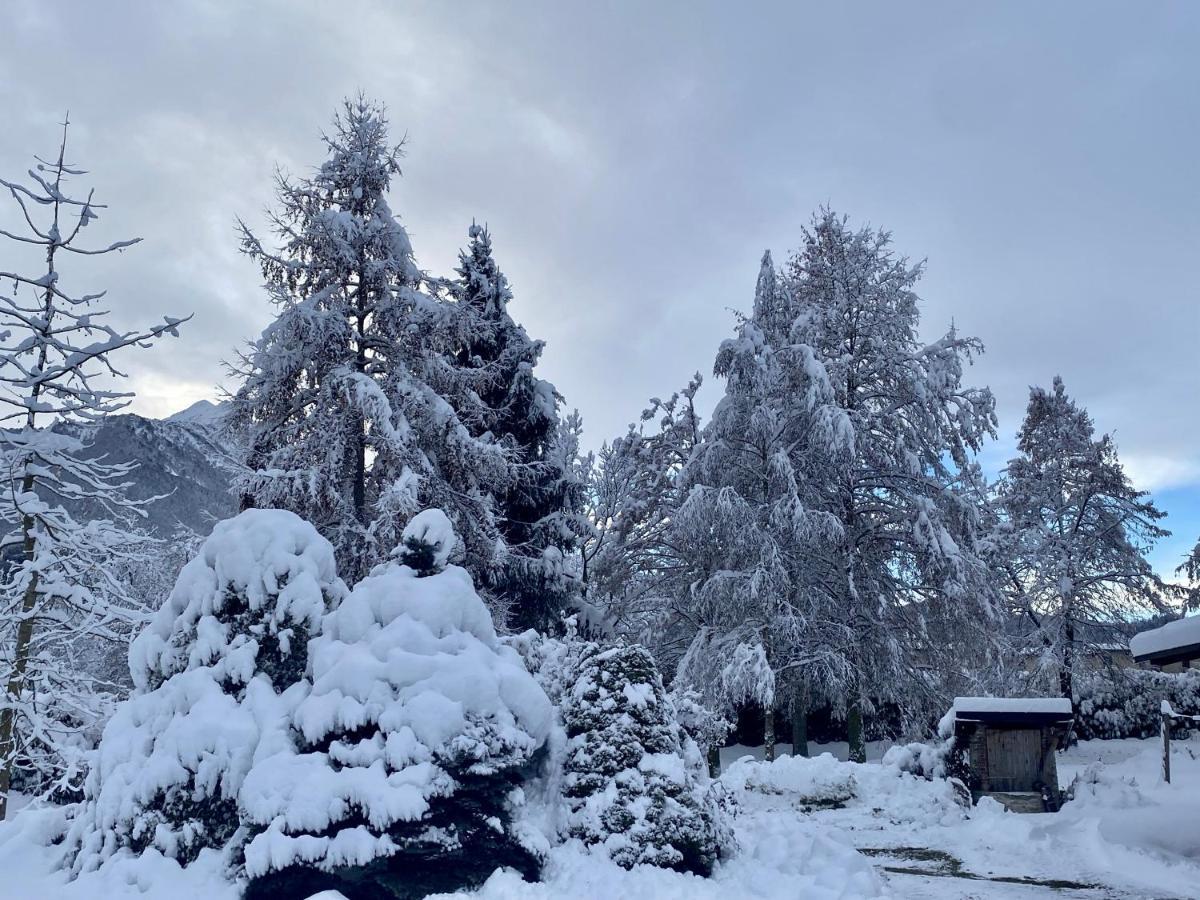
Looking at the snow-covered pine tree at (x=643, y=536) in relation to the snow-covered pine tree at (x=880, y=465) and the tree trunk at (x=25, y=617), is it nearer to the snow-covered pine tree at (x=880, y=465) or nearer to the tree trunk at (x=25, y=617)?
the snow-covered pine tree at (x=880, y=465)

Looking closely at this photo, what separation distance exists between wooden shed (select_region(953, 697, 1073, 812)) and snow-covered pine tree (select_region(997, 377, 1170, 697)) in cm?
1033

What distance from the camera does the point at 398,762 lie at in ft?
24.2

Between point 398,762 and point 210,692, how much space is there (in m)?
2.12

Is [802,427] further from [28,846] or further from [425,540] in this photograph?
[28,846]

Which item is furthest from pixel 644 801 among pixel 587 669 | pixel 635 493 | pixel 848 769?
pixel 635 493

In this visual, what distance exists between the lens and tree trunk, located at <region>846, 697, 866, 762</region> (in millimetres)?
19547

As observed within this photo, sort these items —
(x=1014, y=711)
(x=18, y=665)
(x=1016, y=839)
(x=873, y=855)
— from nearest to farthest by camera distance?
(x=18, y=665) → (x=873, y=855) → (x=1016, y=839) → (x=1014, y=711)

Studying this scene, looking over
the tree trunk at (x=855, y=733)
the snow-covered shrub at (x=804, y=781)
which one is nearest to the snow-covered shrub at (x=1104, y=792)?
the snow-covered shrub at (x=804, y=781)

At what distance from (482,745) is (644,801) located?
6.23 ft

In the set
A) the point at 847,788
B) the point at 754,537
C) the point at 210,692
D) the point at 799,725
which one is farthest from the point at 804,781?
the point at 210,692

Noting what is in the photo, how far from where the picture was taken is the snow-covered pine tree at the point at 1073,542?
79.9ft

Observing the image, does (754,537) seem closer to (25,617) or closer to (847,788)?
(847,788)

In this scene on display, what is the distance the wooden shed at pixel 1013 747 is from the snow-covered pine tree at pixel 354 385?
30.7 feet

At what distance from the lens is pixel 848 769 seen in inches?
592
